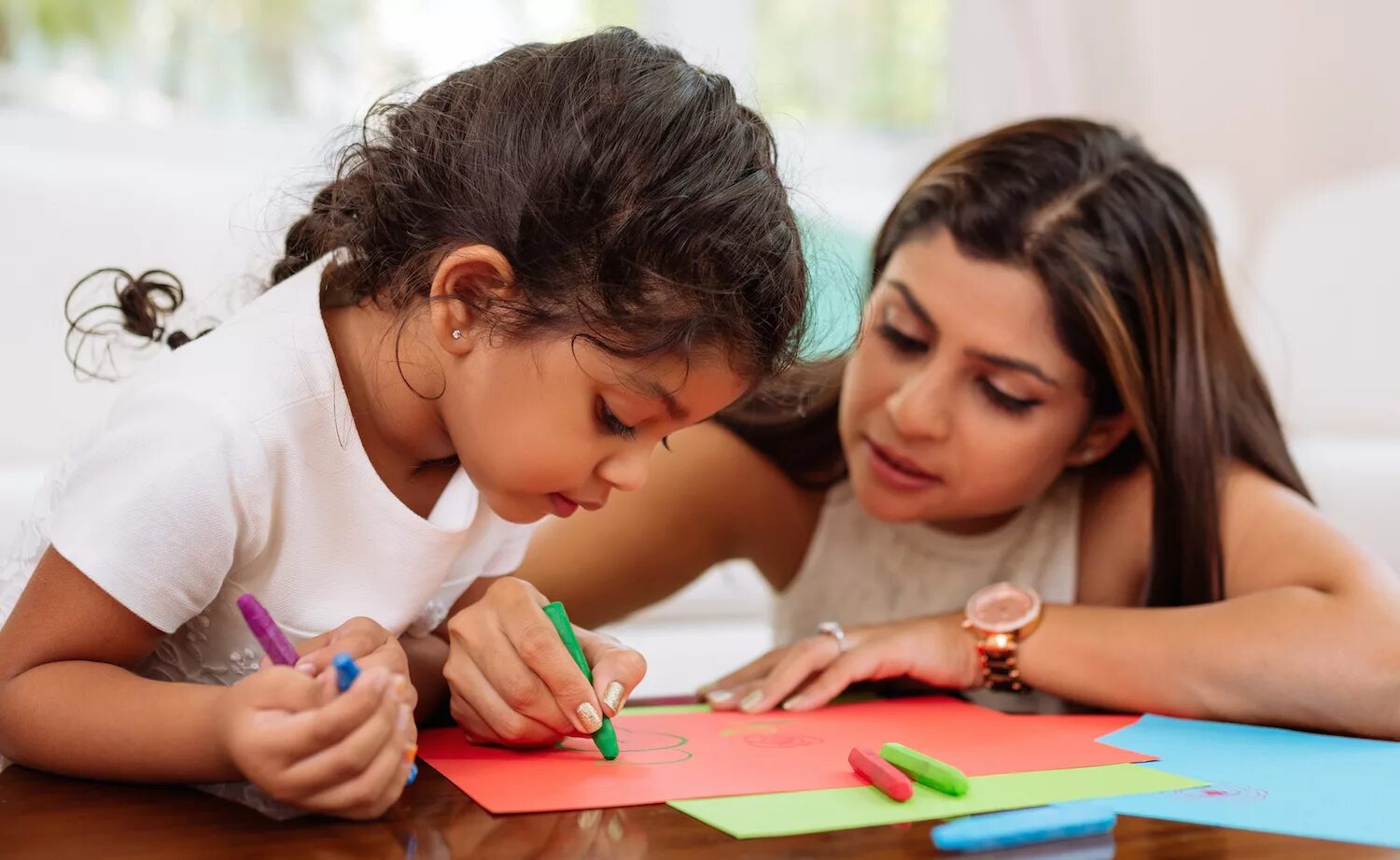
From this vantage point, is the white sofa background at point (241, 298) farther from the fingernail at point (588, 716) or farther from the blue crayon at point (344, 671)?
the blue crayon at point (344, 671)

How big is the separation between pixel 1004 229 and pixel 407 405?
66cm

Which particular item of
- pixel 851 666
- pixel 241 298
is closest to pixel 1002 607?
pixel 851 666

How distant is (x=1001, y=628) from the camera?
3.84ft

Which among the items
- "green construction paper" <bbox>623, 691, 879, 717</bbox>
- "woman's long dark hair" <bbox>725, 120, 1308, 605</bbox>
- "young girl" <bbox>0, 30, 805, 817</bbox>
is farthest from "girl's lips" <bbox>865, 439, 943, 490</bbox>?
"young girl" <bbox>0, 30, 805, 817</bbox>

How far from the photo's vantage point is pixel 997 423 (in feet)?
4.36

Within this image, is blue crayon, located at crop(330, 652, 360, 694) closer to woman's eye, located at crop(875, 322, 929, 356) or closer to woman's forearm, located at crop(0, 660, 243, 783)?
woman's forearm, located at crop(0, 660, 243, 783)

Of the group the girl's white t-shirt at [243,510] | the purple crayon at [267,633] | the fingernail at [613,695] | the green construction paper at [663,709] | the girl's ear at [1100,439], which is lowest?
the green construction paper at [663,709]

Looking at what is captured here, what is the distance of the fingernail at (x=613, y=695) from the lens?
33.4 inches

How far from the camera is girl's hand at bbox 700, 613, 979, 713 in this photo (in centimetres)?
106

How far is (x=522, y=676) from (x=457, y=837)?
166 millimetres

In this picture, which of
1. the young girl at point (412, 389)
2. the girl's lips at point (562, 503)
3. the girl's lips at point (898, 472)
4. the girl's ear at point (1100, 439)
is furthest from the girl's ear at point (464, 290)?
the girl's ear at point (1100, 439)

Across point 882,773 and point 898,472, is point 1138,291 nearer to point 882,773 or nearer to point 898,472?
point 898,472

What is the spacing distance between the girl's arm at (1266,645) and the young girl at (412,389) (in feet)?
1.31

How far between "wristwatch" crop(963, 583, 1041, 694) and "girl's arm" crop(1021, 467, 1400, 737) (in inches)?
0.4
